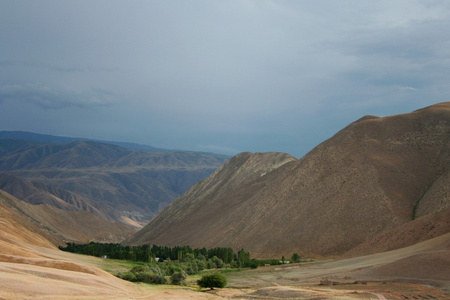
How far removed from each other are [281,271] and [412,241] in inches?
708

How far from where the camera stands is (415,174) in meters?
92.1

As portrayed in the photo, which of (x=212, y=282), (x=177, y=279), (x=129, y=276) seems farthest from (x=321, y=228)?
(x=129, y=276)

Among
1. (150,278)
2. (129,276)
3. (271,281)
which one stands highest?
(129,276)

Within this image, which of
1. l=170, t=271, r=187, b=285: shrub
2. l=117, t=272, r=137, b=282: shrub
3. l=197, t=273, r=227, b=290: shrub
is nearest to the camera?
l=197, t=273, r=227, b=290: shrub

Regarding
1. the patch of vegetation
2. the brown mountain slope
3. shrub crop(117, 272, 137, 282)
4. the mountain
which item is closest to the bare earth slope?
shrub crop(117, 272, 137, 282)

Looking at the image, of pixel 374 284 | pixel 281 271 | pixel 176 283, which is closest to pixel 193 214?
pixel 281 271

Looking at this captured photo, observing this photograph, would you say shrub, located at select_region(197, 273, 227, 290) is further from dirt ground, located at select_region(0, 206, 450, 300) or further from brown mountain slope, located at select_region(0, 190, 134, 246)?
brown mountain slope, located at select_region(0, 190, 134, 246)

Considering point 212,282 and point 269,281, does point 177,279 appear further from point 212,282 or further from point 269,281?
point 269,281

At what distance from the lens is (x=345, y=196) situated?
297 ft

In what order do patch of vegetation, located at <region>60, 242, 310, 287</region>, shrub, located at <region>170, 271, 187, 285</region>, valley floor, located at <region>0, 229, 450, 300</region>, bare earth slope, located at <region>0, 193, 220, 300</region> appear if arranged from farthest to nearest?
patch of vegetation, located at <region>60, 242, 310, 287</region>, shrub, located at <region>170, 271, 187, 285</region>, valley floor, located at <region>0, 229, 450, 300</region>, bare earth slope, located at <region>0, 193, 220, 300</region>

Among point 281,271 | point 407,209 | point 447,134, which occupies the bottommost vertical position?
point 281,271

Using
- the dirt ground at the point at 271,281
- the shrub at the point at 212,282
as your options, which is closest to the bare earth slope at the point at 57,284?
the dirt ground at the point at 271,281

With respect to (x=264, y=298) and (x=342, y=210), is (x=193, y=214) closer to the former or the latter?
(x=342, y=210)

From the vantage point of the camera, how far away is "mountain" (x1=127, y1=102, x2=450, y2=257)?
272 ft
